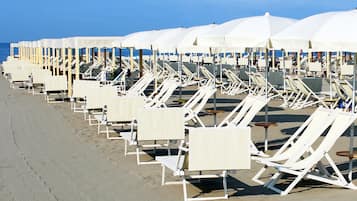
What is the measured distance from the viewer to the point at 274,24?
8.32 metres

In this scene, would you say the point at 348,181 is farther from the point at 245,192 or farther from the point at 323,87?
the point at 323,87

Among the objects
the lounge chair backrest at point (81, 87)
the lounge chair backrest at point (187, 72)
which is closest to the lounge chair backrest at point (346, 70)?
the lounge chair backrest at point (187, 72)

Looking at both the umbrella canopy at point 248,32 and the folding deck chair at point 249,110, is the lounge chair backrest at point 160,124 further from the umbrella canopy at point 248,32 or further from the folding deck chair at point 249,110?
the umbrella canopy at point 248,32

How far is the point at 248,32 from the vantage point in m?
8.27

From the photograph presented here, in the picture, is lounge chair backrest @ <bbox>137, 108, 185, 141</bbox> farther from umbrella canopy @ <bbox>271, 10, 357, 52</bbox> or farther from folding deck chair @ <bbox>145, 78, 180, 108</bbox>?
folding deck chair @ <bbox>145, 78, 180, 108</bbox>

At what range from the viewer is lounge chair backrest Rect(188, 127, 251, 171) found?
5062 millimetres

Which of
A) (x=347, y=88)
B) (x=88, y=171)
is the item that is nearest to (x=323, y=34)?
(x=88, y=171)

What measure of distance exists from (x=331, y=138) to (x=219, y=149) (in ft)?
3.47

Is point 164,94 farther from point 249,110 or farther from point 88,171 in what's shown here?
point 88,171

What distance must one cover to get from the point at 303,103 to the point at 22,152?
664 centimetres

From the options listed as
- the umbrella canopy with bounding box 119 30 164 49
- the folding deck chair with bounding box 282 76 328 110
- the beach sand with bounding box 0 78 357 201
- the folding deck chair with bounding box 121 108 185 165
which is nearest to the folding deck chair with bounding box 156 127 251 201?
the beach sand with bounding box 0 78 357 201

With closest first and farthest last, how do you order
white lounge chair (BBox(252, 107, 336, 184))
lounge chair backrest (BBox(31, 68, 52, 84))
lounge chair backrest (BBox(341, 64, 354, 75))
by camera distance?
white lounge chair (BBox(252, 107, 336, 184)) < lounge chair backrest (BBox(31, 68, 52, 84)) < lounge chair backrest (BBox(341, 64, 354, 75))

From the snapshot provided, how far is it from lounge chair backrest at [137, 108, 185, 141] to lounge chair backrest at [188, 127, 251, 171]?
1.65 metres

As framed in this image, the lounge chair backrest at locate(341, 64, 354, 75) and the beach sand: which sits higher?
the lounge chair backrest at locate(341, 64, 354, 75)
